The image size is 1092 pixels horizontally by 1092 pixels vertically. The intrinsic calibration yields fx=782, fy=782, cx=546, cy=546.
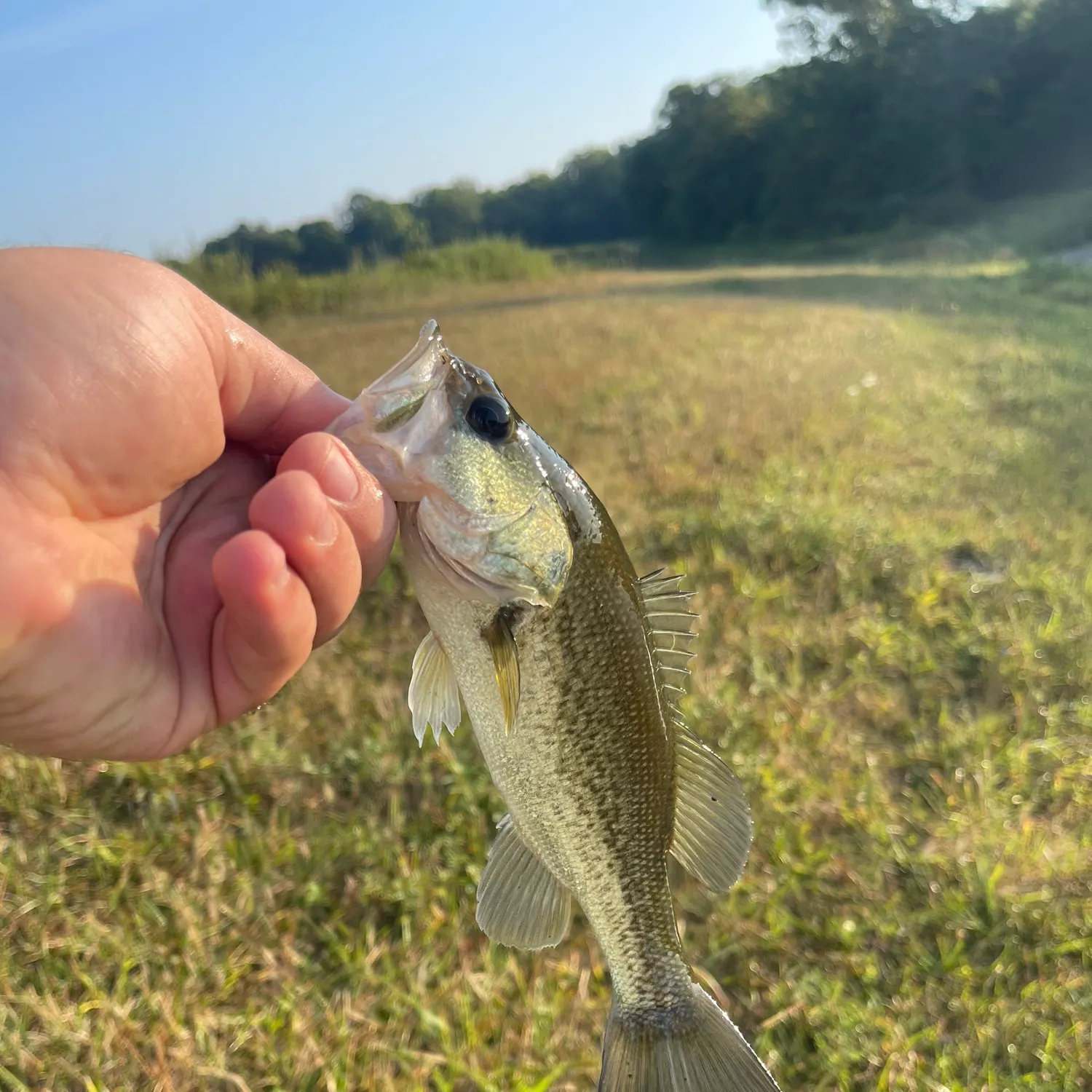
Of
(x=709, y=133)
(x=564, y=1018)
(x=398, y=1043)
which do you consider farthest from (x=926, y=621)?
(x=709, y=133)

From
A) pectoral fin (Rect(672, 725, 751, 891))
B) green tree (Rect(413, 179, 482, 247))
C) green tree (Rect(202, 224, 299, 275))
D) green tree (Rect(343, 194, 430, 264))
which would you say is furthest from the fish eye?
green tree (Rect(413, 179, 482, 247))

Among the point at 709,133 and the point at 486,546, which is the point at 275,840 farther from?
the point at 709,133

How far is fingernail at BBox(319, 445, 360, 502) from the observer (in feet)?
3.92

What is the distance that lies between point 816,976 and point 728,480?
3179 mm

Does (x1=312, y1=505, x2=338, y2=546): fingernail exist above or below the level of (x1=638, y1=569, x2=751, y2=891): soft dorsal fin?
above

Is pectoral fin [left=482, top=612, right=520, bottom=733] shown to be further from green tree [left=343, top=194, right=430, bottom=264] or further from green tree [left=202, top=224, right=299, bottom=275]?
green tree [left=343, top=194, right=430, bottom=264]

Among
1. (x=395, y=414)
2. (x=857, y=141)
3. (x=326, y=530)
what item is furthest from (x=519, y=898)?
(x=857, y=141)

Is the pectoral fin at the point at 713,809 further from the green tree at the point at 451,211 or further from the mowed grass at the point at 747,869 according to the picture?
the green tree at the point at 451,211

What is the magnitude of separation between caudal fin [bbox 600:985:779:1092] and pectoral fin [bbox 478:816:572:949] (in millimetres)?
202

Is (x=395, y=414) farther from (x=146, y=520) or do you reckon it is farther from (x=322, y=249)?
(x=322, y=249)

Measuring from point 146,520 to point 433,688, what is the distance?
60 cm

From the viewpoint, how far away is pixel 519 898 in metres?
1.52

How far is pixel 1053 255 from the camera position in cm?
1764

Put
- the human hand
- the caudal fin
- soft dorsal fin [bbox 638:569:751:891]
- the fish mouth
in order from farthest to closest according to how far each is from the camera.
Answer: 1. soft dorsal fin [bbox 638:569:751:891]
2. the caudal fin
3. the fish mouth
4. the human hand
